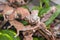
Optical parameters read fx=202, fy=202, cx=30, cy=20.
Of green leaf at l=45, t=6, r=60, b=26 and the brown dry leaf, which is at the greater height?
the brown dry leaf

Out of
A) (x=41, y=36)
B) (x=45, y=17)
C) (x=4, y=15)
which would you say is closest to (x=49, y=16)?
(x=45, y=17)

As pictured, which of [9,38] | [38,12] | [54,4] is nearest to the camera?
[9,38]

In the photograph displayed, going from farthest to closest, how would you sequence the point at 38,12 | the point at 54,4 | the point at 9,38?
1. the point at 54,4
2. the point at 38,12
3. the point at 9,38

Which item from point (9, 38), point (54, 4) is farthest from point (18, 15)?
point (54, 4)

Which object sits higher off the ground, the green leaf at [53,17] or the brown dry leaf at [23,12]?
the brown dry leaf at [23,12]

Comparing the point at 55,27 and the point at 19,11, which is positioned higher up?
the point at 19,11

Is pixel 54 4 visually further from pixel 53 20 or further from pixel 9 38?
pixel 9 38

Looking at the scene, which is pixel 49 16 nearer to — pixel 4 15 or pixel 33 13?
pixel 33 13

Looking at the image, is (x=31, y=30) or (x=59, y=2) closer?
(x=31, y=30)

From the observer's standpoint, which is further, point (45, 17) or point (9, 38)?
point (45, 17)
